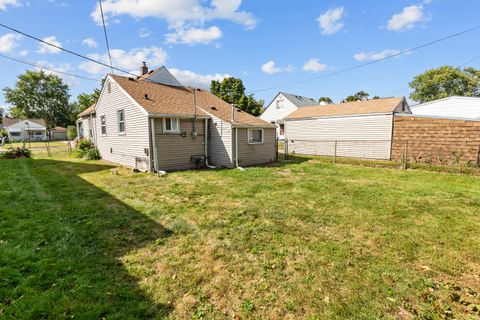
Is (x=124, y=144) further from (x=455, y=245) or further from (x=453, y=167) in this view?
(x=453, y=167)

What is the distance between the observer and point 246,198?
6.30m

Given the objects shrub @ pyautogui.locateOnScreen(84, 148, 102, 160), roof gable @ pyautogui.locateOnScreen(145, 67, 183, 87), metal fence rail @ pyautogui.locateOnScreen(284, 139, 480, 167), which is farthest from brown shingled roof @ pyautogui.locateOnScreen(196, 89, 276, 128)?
shrub @ pyautogui.locateOnScreen(84, 148, 102, 160)

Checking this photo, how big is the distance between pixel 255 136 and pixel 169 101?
15.6ft

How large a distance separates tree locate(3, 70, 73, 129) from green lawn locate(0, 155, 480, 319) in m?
58.4

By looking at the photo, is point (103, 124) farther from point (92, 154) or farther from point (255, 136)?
point (255, 136)

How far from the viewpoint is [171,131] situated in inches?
408

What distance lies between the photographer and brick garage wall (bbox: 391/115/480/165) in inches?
432

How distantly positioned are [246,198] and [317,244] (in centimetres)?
270

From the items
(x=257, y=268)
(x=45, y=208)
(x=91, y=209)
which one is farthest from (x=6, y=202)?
(x=257, y=268)

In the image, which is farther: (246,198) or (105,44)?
(105,44)

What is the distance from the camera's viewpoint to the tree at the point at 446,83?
1638 inches

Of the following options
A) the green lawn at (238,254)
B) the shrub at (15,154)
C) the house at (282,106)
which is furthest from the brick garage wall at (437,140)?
the shrub at (15,154)

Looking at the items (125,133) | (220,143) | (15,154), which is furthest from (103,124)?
(220,143)

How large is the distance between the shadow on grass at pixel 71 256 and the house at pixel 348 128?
12434mm
